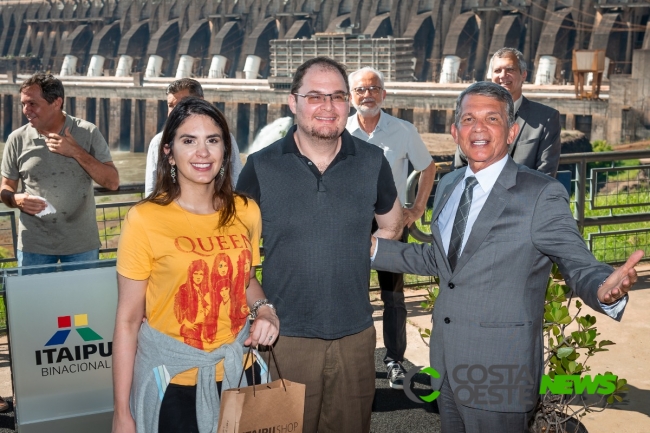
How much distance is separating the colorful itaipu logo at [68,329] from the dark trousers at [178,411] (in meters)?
0.80

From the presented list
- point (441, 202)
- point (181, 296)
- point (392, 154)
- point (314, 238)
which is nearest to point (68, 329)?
point (181, 296)

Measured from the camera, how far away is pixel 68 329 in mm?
2736

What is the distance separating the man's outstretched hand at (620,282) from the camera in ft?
5.98

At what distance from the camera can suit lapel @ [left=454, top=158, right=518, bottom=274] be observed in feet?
6.87

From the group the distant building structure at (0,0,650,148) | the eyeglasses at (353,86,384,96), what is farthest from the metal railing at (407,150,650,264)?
the distant building structure at (0,0,650,148)

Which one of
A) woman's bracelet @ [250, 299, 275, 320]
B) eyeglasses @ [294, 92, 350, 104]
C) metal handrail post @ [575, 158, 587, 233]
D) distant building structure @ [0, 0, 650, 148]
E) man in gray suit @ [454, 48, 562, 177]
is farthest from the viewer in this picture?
distant building structure @ [0, 0, 650, 148]

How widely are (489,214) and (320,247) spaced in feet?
1.72

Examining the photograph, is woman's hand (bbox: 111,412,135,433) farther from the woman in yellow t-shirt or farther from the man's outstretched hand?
the man's outstretched hand

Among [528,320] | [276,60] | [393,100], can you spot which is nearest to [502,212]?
[528,320]

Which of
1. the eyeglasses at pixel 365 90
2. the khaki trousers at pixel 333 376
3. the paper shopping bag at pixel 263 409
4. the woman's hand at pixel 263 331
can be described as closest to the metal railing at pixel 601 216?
the eyeglasses at pixel 365 90

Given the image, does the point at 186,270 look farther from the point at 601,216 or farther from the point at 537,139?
the point at 601,216

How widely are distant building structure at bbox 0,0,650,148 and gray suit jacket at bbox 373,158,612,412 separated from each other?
78.9 ft

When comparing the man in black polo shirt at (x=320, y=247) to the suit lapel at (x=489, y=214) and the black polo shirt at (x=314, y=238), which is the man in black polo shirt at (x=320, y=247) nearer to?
the black polo shirt at (x=314, y=238)

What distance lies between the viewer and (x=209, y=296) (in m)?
2.09
